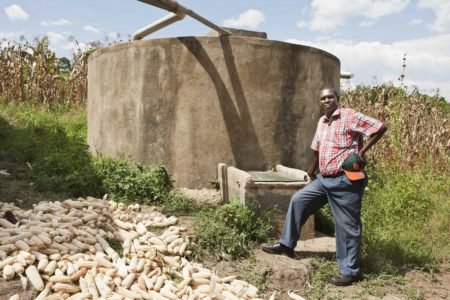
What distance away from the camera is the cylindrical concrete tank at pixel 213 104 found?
5.96 metres

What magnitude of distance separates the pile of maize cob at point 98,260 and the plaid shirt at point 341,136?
131 cm

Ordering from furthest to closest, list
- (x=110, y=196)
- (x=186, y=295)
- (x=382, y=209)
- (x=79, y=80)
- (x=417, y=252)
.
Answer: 1. (x=79, y=80)
2. (x=382, y=209)
3. (x=110, y=196)
4. (x=417, y=252)
5. (x=186, y=295)

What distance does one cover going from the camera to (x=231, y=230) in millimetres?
4598

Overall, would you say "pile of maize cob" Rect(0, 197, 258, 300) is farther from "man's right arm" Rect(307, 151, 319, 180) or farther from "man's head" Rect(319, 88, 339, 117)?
"man's head" Rect(319, 88, 339, 117)

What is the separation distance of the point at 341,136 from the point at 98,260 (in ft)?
7.75

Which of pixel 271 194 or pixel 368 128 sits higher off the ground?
pixel 368 128

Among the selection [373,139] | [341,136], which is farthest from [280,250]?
[373,139]

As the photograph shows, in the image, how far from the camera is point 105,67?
676cm

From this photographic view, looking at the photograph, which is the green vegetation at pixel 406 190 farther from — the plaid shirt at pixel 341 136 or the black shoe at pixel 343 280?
the plaid shirt at pixel 341 136

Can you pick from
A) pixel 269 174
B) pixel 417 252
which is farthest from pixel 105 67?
pixel 417 252

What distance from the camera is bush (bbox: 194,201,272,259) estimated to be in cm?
445

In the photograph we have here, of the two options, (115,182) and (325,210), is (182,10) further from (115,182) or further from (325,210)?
(325,210)

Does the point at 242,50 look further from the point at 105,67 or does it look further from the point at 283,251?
the point at 283,251

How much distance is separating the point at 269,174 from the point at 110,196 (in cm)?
199
